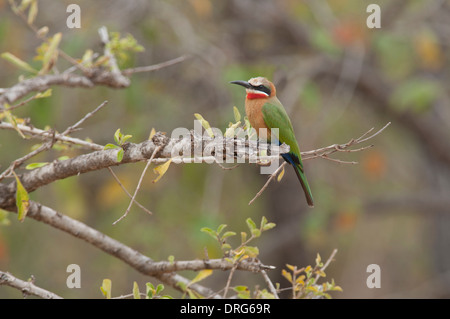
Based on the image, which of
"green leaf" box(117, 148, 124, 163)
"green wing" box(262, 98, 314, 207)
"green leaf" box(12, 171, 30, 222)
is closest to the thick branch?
"green leaf" box(12, 171, 30, 222)

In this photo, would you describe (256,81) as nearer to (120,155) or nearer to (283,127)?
(283,127)

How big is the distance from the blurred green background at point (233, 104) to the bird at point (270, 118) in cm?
128

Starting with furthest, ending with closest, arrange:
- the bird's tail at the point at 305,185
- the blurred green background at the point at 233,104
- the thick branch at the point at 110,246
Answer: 1. the blurred green background at the point at 233,104
2. the bird's tail at the point at 305,185
3. the thick branch at the point at 110,246

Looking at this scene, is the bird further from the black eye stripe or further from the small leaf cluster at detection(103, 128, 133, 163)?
the small leaf cluster at detection(103, 128, 133, 163)

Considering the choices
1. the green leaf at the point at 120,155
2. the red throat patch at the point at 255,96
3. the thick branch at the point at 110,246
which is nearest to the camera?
the green leaf at the point at 120,155

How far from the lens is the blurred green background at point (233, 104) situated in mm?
5492

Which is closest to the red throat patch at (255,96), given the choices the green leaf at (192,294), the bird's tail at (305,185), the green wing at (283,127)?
the green wing at (283,127)

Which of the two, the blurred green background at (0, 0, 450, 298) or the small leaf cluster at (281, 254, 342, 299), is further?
the blurred green background at (0, 0, 450, 298)

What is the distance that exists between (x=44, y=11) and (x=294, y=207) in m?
3.36

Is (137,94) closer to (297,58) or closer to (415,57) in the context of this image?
(297,58)

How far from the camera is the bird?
2.94 m

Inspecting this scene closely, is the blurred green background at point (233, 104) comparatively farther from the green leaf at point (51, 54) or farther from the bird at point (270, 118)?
the green leaf at point (51, 54)

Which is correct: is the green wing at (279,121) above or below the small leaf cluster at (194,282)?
above
